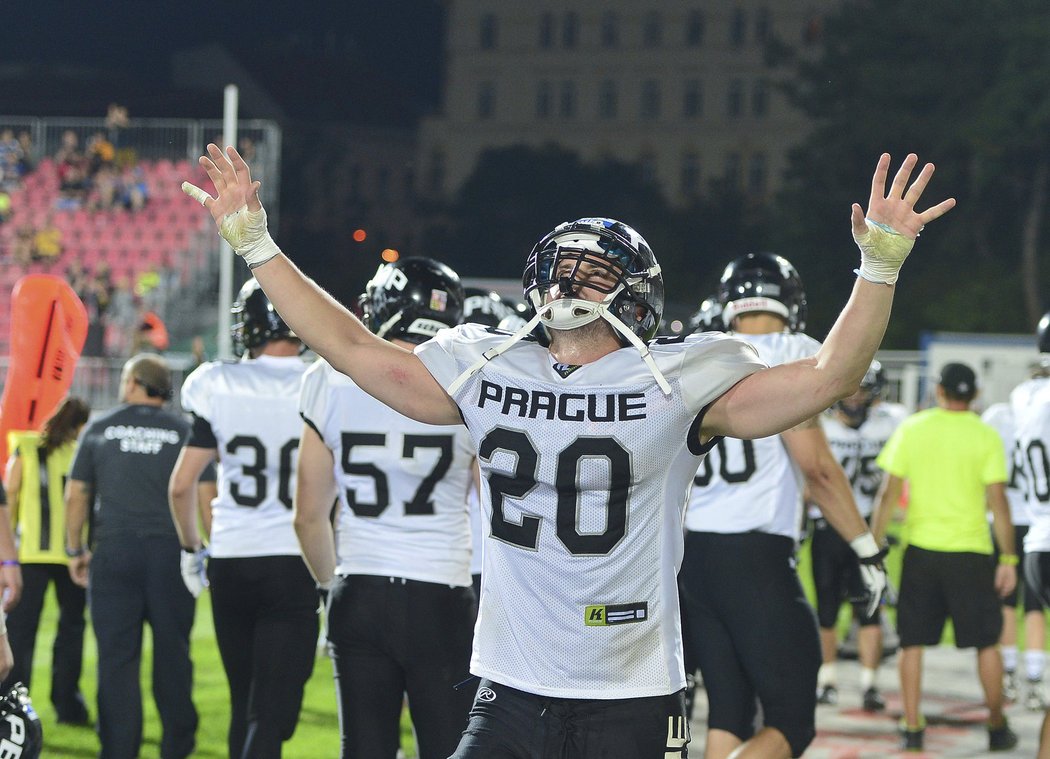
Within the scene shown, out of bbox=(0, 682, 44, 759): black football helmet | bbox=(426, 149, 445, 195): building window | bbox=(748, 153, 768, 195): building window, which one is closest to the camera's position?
bbox=(0, 682, 44, 759): black football helmet

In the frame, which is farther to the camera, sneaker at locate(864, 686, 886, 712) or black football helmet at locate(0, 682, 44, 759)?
sneaker at locate(864, 686, 886, 712)

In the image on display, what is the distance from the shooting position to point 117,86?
58.0 meters

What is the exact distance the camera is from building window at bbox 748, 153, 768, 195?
6831cm

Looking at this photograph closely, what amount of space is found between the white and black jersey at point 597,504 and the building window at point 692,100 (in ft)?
228

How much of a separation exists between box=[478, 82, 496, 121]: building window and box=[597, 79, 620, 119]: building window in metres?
5.91

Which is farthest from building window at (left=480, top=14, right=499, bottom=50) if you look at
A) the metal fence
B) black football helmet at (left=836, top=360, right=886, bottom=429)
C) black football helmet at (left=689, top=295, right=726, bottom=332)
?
black football helmet at (left=689, top=295, right=726, bottom=332)

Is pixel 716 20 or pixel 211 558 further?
pixel 716 20

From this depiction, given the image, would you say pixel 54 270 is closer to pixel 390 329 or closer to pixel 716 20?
pixel 390 329

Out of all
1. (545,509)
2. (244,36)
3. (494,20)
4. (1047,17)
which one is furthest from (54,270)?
(494,20)

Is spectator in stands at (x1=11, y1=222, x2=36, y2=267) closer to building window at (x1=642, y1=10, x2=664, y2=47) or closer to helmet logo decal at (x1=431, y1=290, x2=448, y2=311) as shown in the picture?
helmet logo decal at (x1=431, y1=290, x2=448, y2=311)

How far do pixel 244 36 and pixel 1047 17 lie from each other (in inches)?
1650

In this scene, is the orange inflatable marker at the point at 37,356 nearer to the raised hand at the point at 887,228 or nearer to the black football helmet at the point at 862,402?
the black football helmet at the point at 862,402

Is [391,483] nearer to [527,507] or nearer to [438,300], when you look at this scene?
[438,300]

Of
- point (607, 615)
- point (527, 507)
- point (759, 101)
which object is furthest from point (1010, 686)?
point (759, 101)
